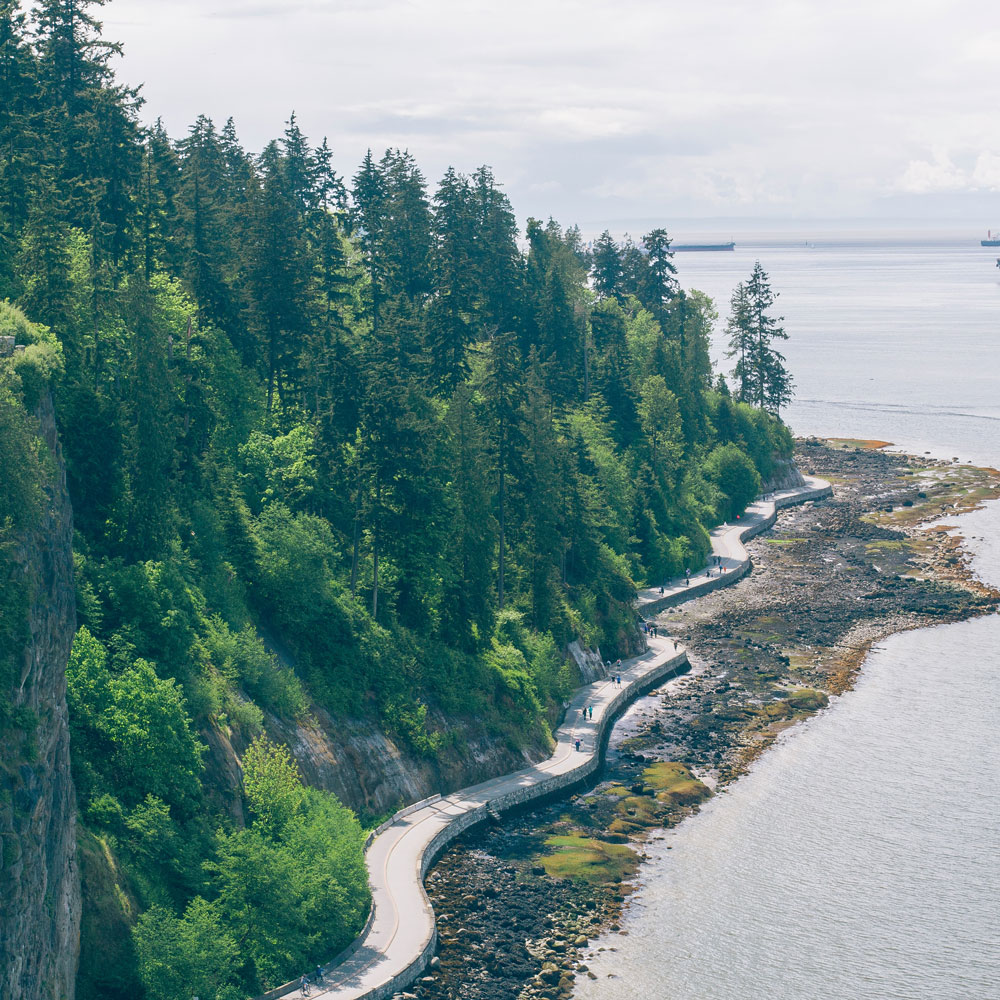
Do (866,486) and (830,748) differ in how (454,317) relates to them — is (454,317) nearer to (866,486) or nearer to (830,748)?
(830,748)

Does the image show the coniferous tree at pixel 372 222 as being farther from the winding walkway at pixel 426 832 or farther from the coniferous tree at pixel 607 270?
the coniferous tree at pixel 607 270

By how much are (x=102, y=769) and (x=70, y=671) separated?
3.49 metres

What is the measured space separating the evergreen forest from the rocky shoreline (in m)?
5.17

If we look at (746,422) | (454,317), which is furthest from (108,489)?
(746,422)

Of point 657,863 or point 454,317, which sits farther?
point 454,317

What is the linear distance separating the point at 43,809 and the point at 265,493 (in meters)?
30.6

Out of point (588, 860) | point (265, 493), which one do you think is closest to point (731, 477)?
point (265, 493)

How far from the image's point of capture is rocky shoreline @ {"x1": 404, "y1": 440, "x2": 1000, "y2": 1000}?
1811 inches

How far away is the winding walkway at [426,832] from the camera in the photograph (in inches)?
1599

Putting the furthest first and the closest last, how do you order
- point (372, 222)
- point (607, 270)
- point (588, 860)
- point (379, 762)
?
point (607, 270) < point (372, 222) < point (379, 762) < point (588, 860)

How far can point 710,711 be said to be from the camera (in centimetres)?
7100

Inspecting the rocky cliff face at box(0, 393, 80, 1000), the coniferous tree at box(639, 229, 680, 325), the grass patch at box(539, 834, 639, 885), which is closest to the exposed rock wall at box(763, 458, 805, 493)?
the coniferous tree at box(639, 229, 680, 325)

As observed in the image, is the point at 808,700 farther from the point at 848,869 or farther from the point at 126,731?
the point at 126,731

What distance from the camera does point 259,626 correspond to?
5434 centimetres
